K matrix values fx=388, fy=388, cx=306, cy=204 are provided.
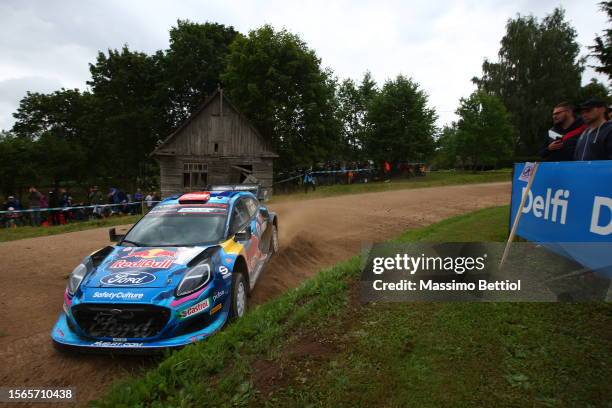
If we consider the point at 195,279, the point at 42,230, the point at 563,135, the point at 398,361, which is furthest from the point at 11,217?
the point at 563,135

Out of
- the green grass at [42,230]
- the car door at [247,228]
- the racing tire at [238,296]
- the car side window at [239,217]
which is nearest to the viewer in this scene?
the racing tire at [238,296]

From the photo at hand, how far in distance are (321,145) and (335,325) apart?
93.7 ft

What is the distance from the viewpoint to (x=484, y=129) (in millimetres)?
32969

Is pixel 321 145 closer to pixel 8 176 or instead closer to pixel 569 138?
pixel 569 138

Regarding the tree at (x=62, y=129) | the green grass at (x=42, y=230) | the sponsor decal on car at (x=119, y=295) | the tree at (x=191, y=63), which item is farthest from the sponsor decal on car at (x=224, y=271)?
the tree at (x=62, y=129)

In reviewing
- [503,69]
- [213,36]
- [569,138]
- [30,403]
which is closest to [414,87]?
[503,69]

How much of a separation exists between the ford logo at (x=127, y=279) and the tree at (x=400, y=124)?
28294 mm

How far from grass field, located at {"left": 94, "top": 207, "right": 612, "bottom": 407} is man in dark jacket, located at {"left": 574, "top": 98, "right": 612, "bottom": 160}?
2.01 m

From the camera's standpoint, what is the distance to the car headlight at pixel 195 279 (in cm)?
450

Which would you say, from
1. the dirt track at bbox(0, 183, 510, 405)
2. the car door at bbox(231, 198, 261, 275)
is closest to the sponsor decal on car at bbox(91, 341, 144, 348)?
the dirt track at bbox(0, 183, 510, 405)

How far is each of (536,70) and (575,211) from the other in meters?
45.9

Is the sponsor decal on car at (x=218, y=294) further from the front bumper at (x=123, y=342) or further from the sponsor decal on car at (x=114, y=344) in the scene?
the sponsor decal on car at (x=114, y=344)

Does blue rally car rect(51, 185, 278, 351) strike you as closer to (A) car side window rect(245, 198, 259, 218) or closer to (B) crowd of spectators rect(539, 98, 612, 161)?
(A) car side window rect(245, 198, 259, 218)

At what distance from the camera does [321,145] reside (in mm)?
31922
